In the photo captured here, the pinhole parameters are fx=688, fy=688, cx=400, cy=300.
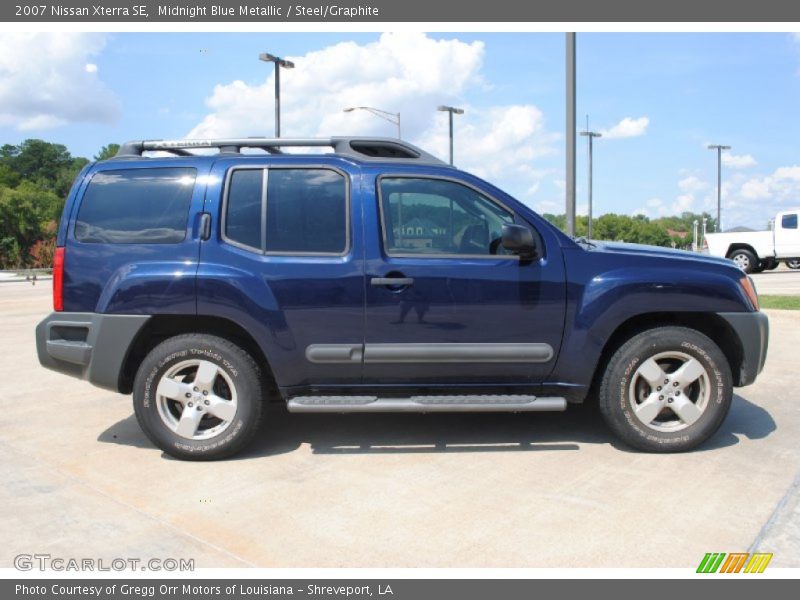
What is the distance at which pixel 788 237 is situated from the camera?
22.6 m

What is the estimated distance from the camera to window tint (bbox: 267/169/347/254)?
4445mm

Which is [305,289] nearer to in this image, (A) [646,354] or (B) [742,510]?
(A) [646,354]

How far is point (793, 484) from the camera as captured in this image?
Result: 3.89m

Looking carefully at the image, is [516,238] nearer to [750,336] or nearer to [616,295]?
[616,295]

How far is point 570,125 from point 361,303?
727 centimetres

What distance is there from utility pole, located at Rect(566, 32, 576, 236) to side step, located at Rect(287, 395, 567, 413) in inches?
254

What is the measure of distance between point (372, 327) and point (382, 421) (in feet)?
3.97

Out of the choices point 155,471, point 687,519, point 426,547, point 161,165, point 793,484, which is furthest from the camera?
point 161,165

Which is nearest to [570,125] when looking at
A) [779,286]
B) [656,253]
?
[656,253]

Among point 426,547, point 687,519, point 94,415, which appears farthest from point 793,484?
point 94,415

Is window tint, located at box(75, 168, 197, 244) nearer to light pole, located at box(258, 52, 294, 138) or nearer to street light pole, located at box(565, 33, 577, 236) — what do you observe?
street light pole, located at box(565, 33, 577, 236)

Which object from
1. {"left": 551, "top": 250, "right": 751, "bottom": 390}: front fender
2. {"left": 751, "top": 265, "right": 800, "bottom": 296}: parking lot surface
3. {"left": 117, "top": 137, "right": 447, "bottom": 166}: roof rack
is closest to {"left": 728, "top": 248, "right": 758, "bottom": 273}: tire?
{"left": 751, "top": 265, "right": 800, "bottom": 296}: parking lot surface

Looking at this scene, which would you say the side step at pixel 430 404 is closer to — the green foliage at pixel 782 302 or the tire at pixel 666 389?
the tire at pixel 666 389

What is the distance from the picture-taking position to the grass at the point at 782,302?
11429 mm
